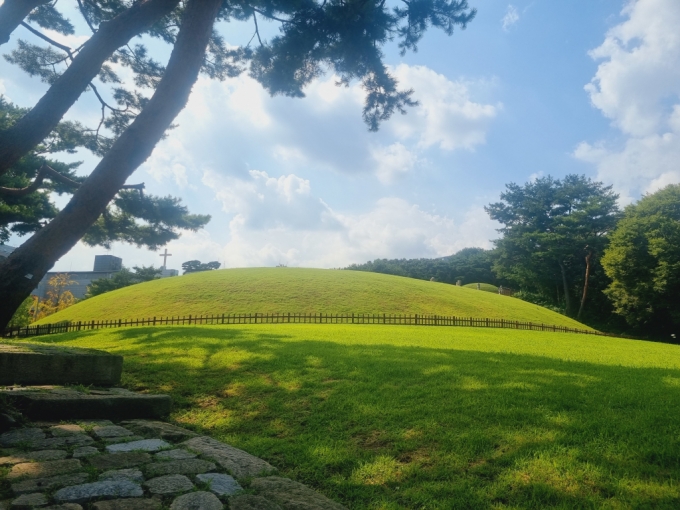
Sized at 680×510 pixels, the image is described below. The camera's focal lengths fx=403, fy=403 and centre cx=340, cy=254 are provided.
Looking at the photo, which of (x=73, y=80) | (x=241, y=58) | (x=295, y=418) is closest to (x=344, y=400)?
(x=295, y=418)

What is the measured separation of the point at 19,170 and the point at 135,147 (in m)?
16.3

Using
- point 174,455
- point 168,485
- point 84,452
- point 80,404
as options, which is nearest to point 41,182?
point 80,404

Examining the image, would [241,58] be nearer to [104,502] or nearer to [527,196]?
[104,502]

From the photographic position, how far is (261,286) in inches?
1357

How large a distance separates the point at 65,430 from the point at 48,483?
1641 millimetres

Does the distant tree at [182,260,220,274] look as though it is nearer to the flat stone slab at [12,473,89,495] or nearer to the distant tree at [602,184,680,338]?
the distant tree at [602,184,680,338]

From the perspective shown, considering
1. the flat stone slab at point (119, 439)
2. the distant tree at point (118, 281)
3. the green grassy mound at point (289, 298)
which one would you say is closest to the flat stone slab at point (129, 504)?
the flat stone slab at point (119, 439)

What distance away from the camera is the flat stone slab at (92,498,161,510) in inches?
107

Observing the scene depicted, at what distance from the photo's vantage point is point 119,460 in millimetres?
3611

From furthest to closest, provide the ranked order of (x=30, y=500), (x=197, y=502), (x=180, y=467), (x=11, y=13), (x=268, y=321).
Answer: (x=268, y=321) → (x=11, y=13) → (x=180, y=467) → (x=197, y=502) → (x=30, y=500)

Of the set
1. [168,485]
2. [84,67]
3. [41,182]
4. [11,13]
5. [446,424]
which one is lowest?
[168,485]

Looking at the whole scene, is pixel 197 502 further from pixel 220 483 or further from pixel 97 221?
pixel 97 221

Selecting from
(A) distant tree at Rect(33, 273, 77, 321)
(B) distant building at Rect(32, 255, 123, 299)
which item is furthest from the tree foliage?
(B) distant building at Rect(32, 255, 123, 299)

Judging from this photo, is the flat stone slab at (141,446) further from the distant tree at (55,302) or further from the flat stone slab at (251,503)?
the distant tree at (55,302)
